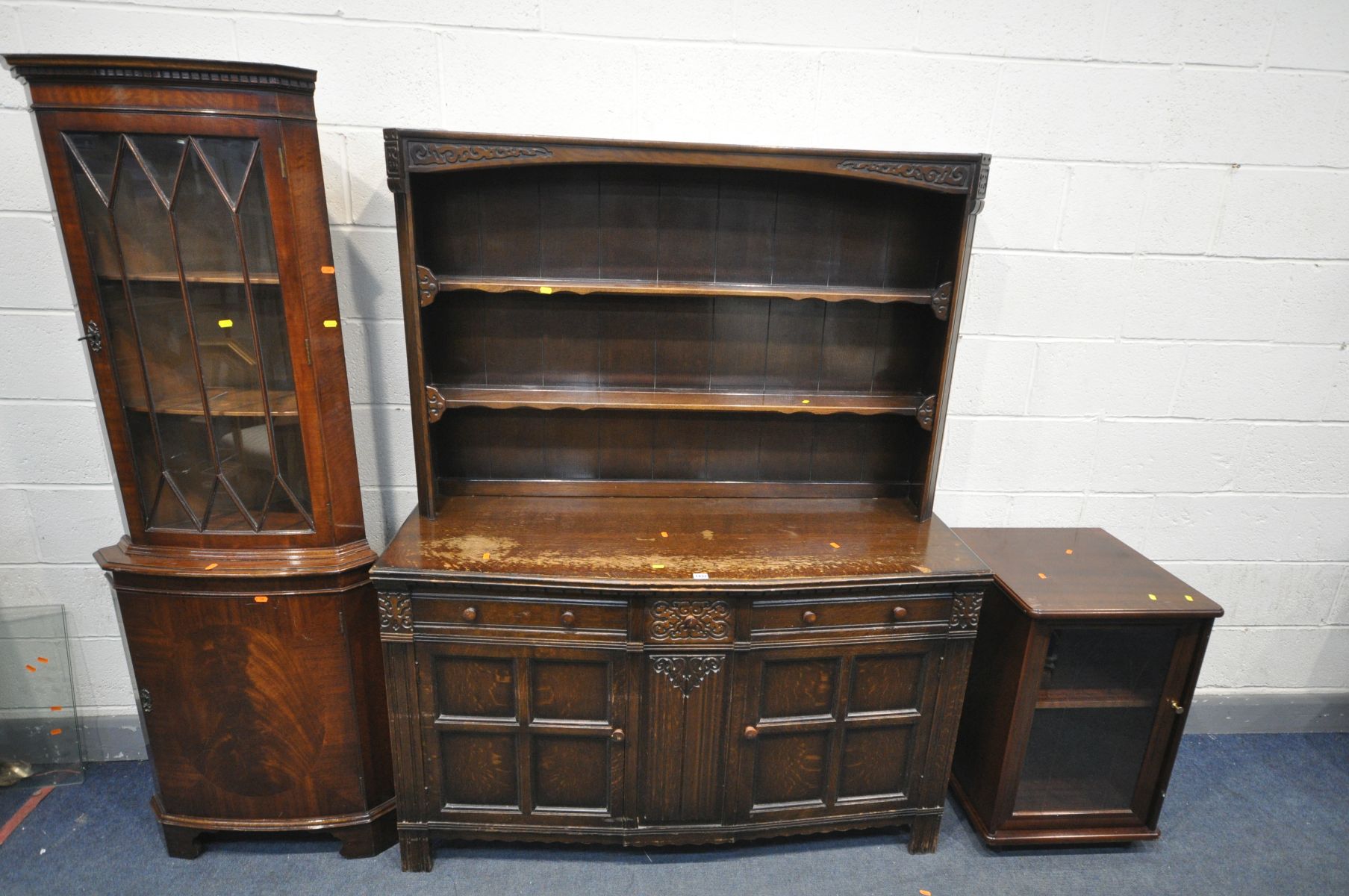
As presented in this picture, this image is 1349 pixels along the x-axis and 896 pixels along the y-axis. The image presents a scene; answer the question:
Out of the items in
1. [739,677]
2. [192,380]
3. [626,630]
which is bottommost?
[739,677]

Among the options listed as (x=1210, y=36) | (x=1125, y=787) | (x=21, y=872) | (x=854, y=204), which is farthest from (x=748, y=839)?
(x=1210, y=36)

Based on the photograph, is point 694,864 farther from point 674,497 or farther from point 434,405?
point 434,405

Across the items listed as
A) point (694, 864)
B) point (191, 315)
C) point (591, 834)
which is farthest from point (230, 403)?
point (694, 864)

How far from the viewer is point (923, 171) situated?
1589mm

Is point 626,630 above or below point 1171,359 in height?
below

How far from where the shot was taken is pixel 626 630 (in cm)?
158

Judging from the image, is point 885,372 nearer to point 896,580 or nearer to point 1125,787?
point 896,580

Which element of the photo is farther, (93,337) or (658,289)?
Answer: (658,289)

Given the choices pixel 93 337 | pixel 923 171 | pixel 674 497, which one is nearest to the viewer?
pixel 93 337

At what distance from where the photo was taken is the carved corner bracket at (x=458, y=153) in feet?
4.94

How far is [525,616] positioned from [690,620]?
38cm

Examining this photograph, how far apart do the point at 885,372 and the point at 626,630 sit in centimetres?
101

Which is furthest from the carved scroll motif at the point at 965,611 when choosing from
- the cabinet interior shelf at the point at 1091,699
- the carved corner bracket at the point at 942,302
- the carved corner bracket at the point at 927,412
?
the carved corner bracket at the point at 942,302

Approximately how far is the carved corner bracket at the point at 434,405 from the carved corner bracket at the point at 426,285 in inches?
8.5
